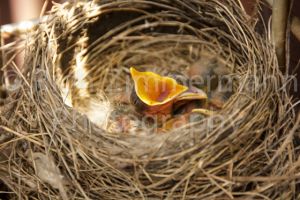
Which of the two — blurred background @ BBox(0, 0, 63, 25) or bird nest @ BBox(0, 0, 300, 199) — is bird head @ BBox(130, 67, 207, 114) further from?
Answer: blurred background @ BBox(0, 0, 63, 25)

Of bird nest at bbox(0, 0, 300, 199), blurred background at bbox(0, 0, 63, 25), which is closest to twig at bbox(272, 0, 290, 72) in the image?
bird nest at bbox(0, 0, 300, 199)

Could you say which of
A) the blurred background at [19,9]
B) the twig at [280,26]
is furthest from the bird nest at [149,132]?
the blurred background at [19,9]

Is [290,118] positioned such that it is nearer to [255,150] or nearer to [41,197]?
[255,150]

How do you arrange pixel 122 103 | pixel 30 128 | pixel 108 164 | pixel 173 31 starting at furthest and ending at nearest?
pixel 173 31 < pixel 122 103 < pixel 30 128 < pixel 108 164

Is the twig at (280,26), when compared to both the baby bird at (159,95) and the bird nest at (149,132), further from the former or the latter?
the baby bird at (159,95)

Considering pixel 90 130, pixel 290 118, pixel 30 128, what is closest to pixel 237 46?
pixel 290 118
